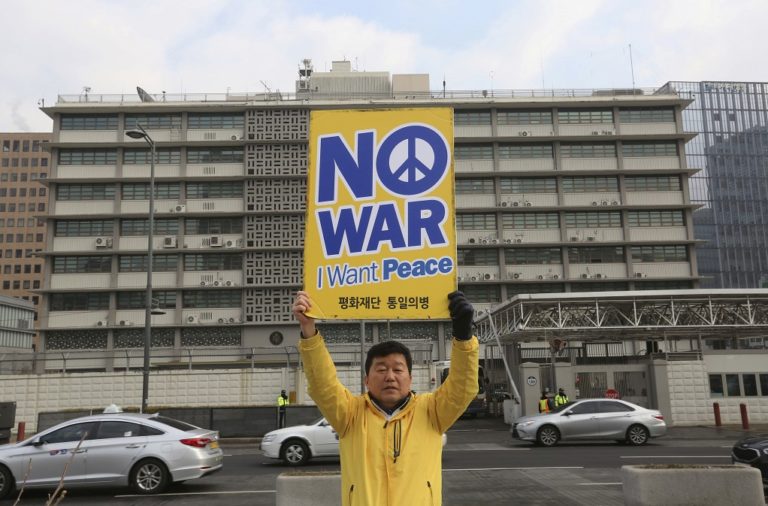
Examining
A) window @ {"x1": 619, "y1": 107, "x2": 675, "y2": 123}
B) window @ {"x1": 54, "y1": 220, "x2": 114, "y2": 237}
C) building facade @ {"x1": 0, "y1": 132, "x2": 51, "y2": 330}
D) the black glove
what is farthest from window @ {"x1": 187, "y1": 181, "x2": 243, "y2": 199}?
building facade @ {"x1": 0, "y1": 132, "x2": 51, "y2": 330}

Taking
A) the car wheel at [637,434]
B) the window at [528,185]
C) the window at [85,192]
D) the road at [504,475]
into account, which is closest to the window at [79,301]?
the window at [85,192]

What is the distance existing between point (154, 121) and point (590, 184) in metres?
35.5

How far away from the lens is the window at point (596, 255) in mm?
50062

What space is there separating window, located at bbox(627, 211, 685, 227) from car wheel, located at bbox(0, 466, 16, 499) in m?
47.6

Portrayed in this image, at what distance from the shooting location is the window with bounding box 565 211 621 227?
1991 inches

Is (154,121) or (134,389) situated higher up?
(154,121)

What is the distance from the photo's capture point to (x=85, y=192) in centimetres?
4966

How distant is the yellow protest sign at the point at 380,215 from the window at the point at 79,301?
48.5 meters

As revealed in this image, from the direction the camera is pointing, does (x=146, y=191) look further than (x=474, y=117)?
No

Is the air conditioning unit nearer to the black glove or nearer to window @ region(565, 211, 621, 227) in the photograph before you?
window @ region(565, 211, 621, 227)

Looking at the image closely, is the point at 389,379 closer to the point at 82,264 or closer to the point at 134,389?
the point at 134,389

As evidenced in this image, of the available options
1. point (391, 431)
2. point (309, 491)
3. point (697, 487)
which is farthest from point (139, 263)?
point (391, 431)

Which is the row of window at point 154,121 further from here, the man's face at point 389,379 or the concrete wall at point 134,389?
the man's face at point 389,379

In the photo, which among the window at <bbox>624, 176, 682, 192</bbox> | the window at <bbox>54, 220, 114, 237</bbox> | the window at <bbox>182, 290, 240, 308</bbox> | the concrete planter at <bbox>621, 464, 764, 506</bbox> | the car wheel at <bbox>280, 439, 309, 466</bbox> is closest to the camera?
the concrete planter at <bbox>621, 464, 764, 506</bbox>
